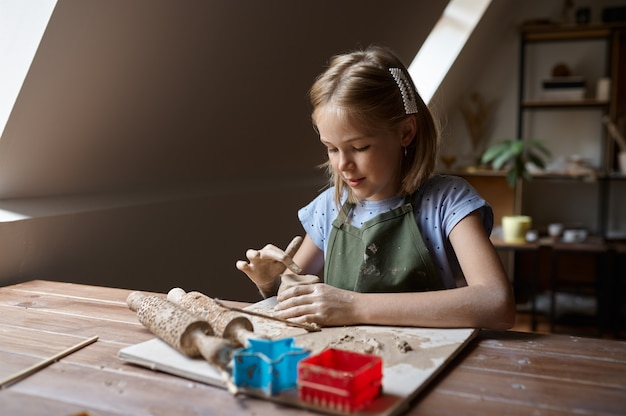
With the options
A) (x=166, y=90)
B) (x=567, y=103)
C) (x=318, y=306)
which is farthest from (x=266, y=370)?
(x=567, y=103)

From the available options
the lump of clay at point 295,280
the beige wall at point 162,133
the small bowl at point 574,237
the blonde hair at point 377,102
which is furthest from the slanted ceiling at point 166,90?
the small bowl at point 574,237

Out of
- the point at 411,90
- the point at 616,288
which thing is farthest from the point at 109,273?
the point at 616,288

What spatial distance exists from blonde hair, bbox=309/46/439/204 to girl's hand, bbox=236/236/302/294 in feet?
0.96

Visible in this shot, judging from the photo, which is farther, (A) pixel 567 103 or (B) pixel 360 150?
(A) pixel 567 103

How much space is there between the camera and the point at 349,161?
1371 millimetres

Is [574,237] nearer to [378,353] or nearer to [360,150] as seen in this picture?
[360,150]

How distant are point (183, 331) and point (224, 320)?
86 mm

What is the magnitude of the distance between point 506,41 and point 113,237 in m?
3.76

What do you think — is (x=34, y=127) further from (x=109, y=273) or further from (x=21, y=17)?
(x=109, y=273)

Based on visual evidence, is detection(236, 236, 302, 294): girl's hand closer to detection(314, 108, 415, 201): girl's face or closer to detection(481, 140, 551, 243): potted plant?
detection(314, 108, 415, 201): girl's face

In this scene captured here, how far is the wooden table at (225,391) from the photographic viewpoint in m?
0.84

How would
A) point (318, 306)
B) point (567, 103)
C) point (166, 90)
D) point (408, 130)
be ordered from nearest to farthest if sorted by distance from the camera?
point (318, 306) → point (408, 130) → point (166, 90) → point (567, 103)

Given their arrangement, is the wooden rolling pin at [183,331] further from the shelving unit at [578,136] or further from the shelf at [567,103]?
the shelf at [567,103]

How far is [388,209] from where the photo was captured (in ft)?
4.95
